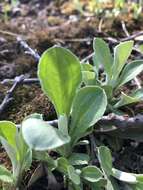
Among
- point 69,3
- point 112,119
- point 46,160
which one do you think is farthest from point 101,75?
point 69,3

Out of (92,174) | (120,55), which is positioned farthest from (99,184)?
(120,55)

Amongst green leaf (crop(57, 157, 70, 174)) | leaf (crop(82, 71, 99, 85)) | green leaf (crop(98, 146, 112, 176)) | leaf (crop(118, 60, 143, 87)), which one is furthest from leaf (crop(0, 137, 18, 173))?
leaf (crop(118, 60, 143, 87))

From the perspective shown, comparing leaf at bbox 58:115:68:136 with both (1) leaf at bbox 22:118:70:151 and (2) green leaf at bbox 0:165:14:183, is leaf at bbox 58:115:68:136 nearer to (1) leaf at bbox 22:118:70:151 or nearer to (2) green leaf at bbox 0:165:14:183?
(1) leaf at bbox 22:118:70:151

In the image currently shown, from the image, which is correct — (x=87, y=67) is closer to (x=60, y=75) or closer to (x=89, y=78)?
(x=89, y=78)

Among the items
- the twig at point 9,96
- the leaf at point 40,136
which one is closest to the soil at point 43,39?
the twig at point 9,96

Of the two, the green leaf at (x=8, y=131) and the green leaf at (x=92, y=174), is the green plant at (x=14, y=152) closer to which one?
the green leaf at (x=8, y=131)

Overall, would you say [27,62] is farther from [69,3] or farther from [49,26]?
[69,3]
